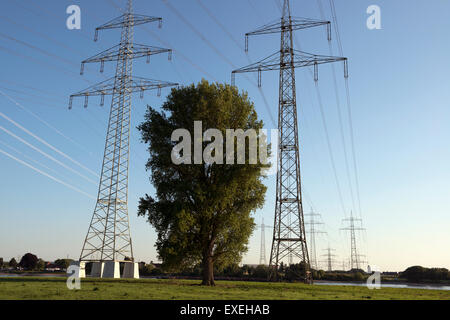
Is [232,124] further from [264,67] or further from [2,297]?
[2,297]

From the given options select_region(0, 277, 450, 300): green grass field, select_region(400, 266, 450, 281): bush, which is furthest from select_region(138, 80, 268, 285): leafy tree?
select_region(400, 266, 450, 281): bush

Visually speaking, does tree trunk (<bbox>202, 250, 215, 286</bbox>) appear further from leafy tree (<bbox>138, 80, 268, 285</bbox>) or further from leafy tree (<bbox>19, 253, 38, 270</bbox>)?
leafy tree (<bbox>19, 253, 38, 270</bbox>)

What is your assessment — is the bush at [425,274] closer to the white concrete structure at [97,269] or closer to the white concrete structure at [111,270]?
the white concrete structure at [111,270]

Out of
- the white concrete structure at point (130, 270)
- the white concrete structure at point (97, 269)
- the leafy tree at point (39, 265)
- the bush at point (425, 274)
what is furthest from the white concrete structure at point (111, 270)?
the bush at point (425, 274)

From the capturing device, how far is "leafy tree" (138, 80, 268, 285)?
104 ft

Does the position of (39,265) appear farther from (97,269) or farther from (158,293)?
(158,293)

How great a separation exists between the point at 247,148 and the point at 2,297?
73.2 feet

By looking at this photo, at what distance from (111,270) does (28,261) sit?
131 m

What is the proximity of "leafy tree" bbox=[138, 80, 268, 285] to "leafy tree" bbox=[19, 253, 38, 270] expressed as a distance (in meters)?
149

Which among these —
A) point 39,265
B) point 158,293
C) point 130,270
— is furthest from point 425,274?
point 39,265
